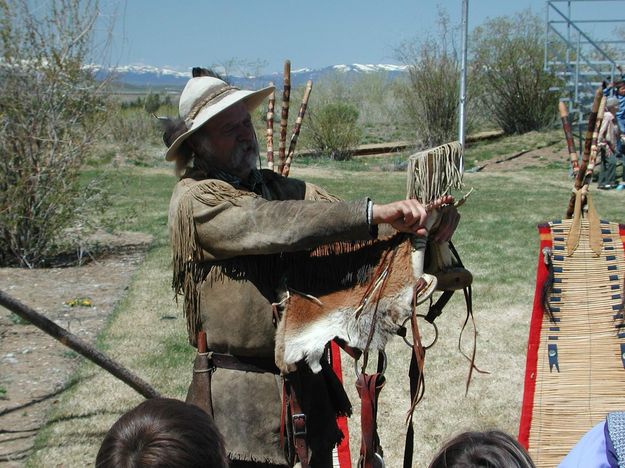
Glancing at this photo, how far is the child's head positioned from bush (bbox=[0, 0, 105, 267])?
7186 millimetres

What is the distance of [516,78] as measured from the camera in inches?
1014

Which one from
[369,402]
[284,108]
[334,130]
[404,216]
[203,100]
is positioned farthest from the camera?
[334,130]

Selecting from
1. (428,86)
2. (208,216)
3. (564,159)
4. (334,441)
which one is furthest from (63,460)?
(428,86)

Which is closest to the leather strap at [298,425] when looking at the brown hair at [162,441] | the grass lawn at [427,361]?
the brown hair at [162,441]

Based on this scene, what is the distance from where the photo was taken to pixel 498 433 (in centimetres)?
193

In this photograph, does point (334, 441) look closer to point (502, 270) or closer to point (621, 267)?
point (621, 267)

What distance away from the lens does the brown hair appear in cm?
175

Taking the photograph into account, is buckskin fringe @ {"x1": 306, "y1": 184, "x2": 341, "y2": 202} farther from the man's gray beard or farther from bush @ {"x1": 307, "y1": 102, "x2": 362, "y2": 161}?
bush @ {"x1": 307, "y1": 102, "x2": 362, "y2": 161}

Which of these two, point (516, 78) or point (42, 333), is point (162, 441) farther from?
point (516, 78)

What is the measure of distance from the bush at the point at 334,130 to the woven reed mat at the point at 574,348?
769 inches

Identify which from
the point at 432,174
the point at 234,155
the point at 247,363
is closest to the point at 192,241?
the point at 234,155

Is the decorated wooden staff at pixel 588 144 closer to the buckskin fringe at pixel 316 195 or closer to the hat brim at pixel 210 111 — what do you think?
the buckskin fringe at pixel 316 195

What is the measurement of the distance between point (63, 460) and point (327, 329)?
2655 millimetres

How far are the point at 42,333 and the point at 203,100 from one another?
4753 millimetres
